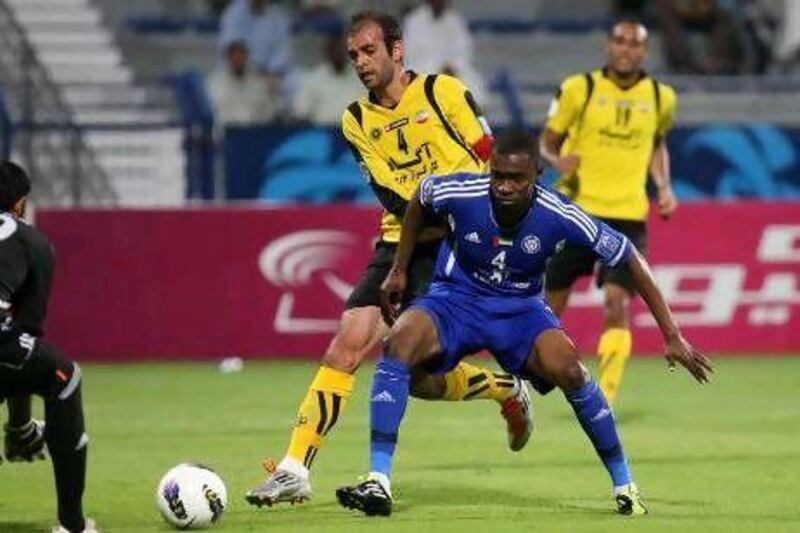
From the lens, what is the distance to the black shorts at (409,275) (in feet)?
36.3

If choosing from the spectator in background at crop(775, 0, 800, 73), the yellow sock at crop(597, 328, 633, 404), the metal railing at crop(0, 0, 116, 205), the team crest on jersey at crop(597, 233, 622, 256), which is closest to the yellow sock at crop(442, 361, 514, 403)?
the team crest on jersey at crop(597, 233, 622, 256)

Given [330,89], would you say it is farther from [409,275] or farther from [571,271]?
[409,275]

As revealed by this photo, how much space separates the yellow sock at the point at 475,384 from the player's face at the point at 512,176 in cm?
148

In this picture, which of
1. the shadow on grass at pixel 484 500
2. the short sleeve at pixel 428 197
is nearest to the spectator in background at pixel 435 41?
the shadow on grass at pixel 484 500

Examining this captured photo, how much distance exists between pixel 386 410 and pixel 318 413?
737 millimetres

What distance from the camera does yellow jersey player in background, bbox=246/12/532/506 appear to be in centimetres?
1093

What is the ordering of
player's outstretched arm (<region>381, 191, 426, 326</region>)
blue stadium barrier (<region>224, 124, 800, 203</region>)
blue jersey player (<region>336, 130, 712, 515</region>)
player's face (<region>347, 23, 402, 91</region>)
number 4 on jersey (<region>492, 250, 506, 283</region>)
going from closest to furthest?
blue jersey player (<region>336, 130, 712, 515</region>), number 4 on jersey (<region>492, 250, 506, 283</region>), player's outstretched arm (<region>381, 191, 426, 326</region>), player's face (<region>347, 23, 402, 91</region>), blue stadium barrier (<region>224, 124, 800, 203</region>)

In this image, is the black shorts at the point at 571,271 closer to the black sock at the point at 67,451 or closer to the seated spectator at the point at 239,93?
the black sock at the point at 67,451

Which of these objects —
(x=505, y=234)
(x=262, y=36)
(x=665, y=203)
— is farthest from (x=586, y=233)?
(x=262, y=36)

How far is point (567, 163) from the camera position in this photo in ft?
48.7

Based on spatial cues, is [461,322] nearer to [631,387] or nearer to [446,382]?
[446,382]

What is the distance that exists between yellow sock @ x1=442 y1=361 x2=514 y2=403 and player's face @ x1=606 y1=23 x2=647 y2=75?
3.72m

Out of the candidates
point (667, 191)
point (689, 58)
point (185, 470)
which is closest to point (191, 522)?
point (185, 470)

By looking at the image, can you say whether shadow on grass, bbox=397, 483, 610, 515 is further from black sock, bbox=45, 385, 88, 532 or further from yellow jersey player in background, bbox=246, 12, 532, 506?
black sock, bbox=45, 385, 88, 532
